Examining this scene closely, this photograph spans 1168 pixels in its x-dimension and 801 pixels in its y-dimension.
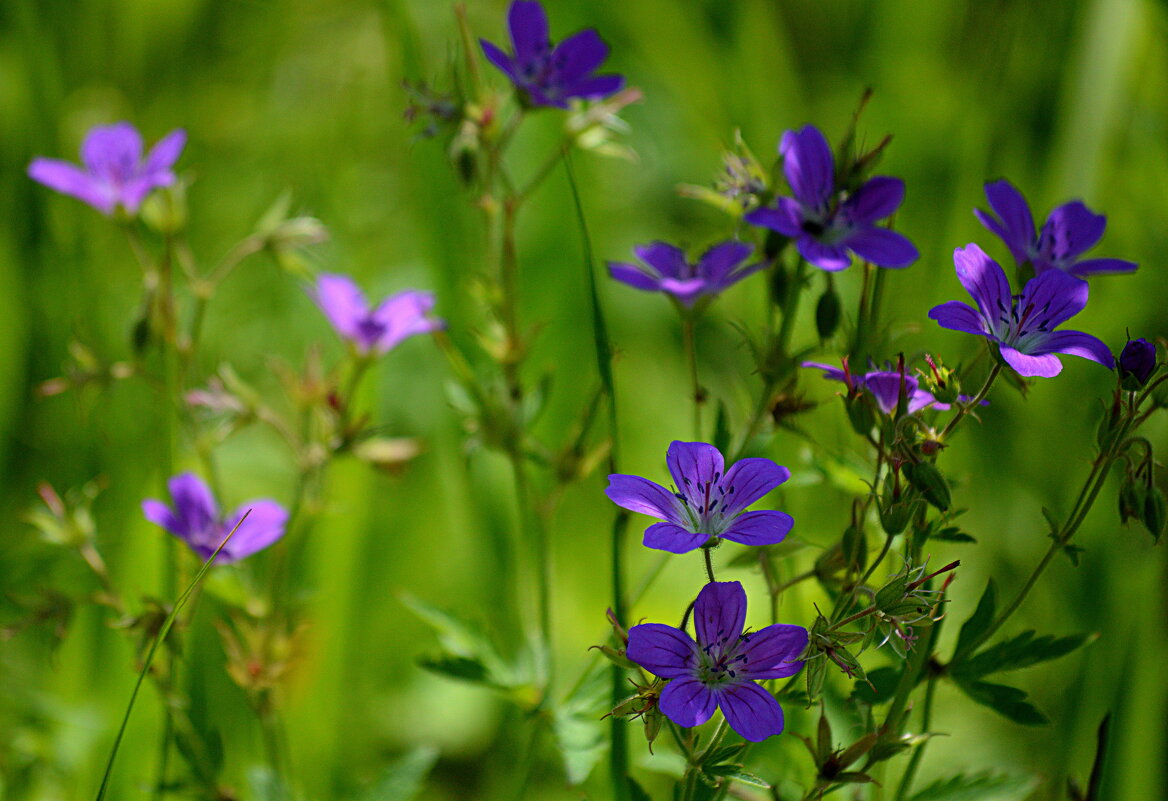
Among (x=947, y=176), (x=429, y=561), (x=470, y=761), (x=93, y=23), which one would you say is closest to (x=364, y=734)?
(x=470, y=761)

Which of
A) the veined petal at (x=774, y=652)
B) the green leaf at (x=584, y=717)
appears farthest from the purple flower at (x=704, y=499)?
the green leaf at (x=584, y=717)

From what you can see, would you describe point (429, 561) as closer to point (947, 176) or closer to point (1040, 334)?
point (947, 176)

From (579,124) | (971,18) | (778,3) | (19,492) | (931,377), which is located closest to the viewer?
(931,377)

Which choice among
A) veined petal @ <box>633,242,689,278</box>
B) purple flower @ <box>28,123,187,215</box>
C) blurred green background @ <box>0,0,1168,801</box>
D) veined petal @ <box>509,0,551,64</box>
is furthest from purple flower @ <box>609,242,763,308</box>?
purple flower @ <box>28,123,187,215</box>

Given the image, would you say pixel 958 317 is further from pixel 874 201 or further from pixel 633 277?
pixel 633 277

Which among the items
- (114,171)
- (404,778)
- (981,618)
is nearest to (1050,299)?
(981,618)

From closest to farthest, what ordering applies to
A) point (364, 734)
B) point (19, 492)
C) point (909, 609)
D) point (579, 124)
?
point (909, 609)
point (579, 124)
point (364, 734)
point (19, 492)
